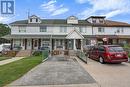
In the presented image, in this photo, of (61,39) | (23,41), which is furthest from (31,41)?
(61,39)

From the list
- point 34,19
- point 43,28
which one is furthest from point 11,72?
point 34,19

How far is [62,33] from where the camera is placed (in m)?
45.3

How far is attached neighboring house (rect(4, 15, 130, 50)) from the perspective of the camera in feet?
143

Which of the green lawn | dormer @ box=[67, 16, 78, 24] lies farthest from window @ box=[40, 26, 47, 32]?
the green lawn

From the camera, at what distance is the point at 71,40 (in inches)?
1759

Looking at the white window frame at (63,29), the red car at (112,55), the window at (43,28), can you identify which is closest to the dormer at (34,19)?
the window at (43,28)

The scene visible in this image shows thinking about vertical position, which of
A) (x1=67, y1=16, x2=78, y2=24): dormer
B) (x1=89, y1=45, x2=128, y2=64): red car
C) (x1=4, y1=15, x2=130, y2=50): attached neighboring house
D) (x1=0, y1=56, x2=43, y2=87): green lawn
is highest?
(x1=67, y1=16, x2=78, y2=24): dormer

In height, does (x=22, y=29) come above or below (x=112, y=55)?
above

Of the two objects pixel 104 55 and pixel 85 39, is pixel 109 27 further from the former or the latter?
pixel 104 55

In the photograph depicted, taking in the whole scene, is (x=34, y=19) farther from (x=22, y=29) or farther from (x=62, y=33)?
(x=62, y=33)

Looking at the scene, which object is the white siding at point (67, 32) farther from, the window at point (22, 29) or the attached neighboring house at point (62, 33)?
the window at point (22, 29)

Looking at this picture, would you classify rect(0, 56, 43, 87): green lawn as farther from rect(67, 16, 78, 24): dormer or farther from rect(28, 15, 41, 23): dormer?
rect(67, 16, 78, 24): dormer

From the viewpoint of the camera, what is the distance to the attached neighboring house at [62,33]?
43562 mm

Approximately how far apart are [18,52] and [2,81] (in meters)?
26.4
